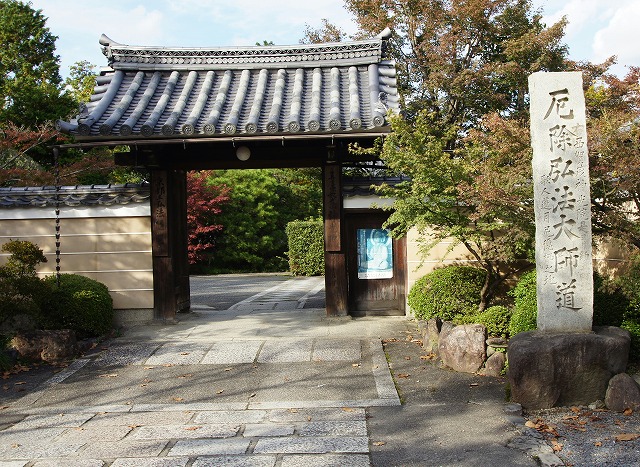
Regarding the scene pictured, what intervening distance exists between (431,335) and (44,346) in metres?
5.78

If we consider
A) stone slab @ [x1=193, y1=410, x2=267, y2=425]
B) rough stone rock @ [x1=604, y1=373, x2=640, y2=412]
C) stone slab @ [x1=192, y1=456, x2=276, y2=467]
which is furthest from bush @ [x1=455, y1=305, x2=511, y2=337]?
stone slab @ [x1=192, y1=456, x2=276, y2=467]

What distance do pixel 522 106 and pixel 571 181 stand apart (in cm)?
1377

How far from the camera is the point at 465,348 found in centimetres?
796

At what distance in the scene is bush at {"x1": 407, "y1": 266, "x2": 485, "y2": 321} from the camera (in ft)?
32.7

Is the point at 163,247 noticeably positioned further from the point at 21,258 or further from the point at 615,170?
the point at 615,170

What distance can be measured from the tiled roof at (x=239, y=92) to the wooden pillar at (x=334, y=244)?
3.73 feet

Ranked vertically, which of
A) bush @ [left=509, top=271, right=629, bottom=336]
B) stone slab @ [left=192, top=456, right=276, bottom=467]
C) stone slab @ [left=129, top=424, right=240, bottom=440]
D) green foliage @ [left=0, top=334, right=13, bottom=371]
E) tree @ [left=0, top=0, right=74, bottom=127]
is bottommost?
stone slab @ [left=192, top=456, right=276, bottom=467]

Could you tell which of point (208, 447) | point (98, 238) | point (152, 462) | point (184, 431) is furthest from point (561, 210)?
point (98, 238)

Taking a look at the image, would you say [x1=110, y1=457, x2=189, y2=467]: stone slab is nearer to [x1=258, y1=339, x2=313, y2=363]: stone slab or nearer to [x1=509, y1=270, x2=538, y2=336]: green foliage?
[x1=258, y1=339, x2=313, y2=363]: stone slab

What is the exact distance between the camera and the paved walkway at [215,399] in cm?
550

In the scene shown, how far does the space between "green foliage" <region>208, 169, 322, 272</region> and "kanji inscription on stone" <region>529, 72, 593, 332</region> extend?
21.8 m

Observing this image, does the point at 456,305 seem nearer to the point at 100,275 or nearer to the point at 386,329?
the point at 386,329

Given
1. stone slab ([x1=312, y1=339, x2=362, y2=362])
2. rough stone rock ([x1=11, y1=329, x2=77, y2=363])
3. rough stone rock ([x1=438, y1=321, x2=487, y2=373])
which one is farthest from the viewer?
rough stone rock ([x1=11, y1=329, x2=77, y2=363])

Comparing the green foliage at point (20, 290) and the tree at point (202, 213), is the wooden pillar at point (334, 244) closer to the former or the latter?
the green foliage at point (20, 290)
